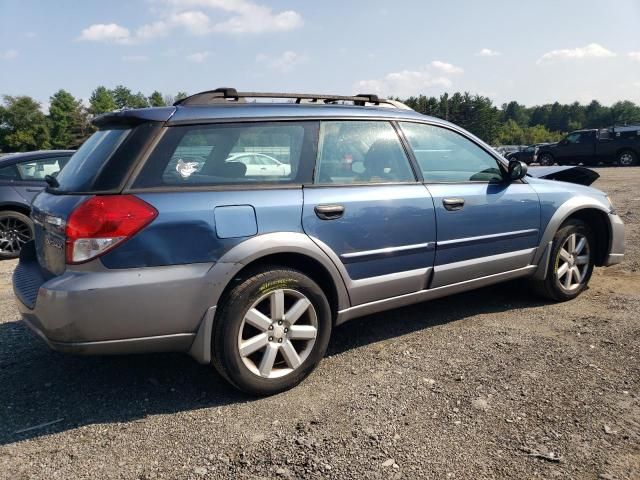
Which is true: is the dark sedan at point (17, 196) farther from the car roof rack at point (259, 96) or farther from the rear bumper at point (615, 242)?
the rear bumper at point (615, 242)

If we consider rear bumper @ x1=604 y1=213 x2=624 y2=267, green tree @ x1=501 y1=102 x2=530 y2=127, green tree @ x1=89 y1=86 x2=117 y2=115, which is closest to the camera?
rear bumper @ x1=604 y1=213 x2=624 y2=267

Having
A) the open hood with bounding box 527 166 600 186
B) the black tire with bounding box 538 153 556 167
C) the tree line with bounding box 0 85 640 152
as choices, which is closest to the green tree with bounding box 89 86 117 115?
the tree line with bounding box 0 85 640 152

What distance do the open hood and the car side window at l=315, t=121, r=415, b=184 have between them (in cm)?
201

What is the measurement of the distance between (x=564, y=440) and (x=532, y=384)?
1.95 feet

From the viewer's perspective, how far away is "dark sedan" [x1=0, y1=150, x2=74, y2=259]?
24.2ft

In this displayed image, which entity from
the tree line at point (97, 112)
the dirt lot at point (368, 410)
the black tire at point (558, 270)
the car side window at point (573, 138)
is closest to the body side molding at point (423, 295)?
the black tire at point (558, 270)

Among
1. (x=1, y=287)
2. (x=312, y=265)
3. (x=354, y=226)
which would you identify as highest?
A: (x=354, y=226)

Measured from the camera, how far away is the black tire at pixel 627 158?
23.6 metres

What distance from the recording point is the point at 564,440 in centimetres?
256

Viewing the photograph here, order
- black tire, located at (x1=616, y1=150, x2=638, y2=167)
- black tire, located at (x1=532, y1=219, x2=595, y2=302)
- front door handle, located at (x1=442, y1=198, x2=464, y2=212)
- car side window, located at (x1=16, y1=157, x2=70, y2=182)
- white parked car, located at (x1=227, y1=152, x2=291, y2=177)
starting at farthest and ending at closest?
black tire, located at (x1=616, y1=150, x2=638, y2=167), car side window, located at (x1=16, y1=157, x2=70, y2=182), black tire, located at (x1=532, y1=219, x2=595, y2=302), front door handle, located at (x1=442, y1=198, x2=464, y2=212), white parked car, located at (x1=227, y1=152, x2=291, y2=177)

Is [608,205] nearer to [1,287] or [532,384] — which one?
[532,384]

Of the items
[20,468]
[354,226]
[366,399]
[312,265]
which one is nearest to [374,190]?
[354,226]

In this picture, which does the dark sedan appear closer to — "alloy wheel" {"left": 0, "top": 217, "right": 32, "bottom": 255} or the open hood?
Answer: "alloy wheel" {"left": 0, "top": 217, "right": 32, "bottom": 255}

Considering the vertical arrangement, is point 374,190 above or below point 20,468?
above
